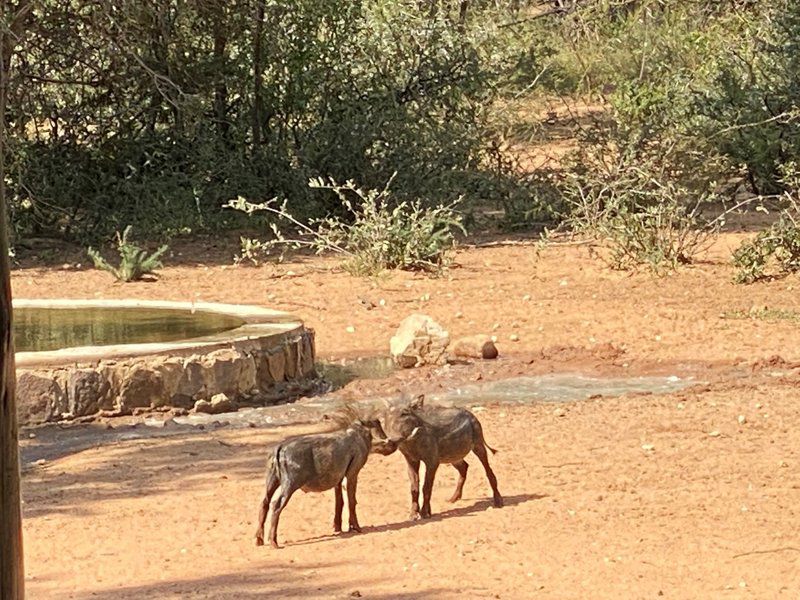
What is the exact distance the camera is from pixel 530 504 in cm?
715

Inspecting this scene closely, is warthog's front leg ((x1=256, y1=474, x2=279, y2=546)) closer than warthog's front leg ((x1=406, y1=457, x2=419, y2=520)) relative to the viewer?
Yes

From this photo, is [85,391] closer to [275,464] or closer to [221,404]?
[221,404]

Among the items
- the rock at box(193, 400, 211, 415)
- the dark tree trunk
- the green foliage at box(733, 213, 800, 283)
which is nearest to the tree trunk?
the rock at box(193, 400, 211, 415)

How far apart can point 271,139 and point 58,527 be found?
1217 centimetres

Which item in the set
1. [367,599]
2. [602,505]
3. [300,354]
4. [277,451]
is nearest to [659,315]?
[300,354]

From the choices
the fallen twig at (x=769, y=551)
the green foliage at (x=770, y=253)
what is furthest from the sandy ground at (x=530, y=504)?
the green foliage at (x=770, y=253)

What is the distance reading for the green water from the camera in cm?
1077

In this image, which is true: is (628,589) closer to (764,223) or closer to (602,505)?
(602,505)

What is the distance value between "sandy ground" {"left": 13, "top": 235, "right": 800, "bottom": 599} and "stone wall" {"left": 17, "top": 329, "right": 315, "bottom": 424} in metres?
0.62

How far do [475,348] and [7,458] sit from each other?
831 centimetres

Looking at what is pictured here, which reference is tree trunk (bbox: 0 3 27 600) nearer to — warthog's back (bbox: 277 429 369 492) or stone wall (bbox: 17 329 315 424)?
warthog's back (bbox: 277 429 369 492)

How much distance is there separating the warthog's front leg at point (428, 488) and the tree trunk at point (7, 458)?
10.9 ft

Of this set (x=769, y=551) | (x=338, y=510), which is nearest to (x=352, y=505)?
(x=338, y=510)

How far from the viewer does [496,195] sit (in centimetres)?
1931
